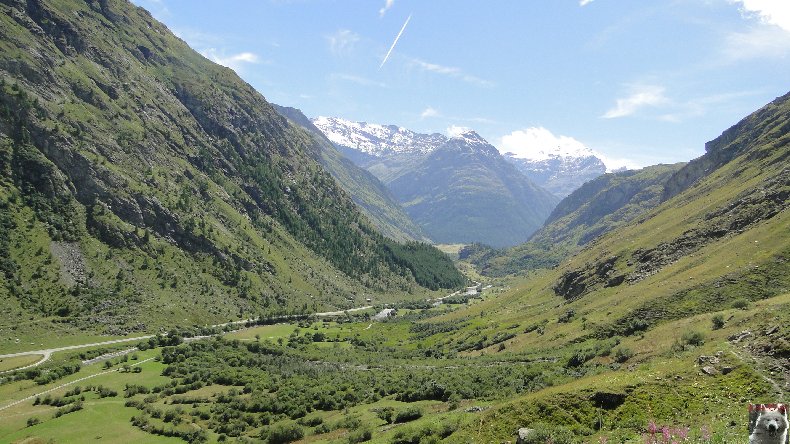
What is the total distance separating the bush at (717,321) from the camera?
4791 centimetres

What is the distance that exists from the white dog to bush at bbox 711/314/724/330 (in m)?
43.5

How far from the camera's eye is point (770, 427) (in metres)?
11.1

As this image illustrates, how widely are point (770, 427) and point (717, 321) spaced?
4539 cm

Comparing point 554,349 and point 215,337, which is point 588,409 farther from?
point 215,337

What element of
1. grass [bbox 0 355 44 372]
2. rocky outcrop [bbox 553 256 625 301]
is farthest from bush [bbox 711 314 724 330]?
grass [bbox 0 355 44 372]

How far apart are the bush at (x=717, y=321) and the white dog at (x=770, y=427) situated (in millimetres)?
43511

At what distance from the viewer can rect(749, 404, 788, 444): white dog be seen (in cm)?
1102

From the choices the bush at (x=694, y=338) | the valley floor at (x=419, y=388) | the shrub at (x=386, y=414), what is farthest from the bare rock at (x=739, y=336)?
the shrub at (x=386, y=414)

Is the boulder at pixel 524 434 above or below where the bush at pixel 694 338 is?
above

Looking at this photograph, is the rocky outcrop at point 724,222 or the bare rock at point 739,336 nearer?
the bare rock at point 739,336

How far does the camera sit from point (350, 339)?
5846 inches

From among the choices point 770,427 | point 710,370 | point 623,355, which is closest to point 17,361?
point 623,355

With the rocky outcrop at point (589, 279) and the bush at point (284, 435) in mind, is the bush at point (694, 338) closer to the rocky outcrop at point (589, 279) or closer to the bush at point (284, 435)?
the bush at point (284, 435)

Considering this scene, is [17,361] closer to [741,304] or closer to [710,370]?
[710,370]
